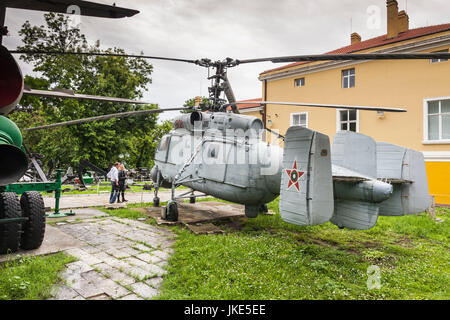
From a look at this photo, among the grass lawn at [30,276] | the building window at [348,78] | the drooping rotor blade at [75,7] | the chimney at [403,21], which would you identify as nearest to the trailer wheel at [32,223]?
the grass lawn at [30,276]

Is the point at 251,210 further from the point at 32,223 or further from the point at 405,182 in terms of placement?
the point at 32,223

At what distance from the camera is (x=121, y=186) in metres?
11.3

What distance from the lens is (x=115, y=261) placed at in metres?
4.57

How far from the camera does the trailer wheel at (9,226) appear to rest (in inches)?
169

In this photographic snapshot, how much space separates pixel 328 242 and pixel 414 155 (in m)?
2.53

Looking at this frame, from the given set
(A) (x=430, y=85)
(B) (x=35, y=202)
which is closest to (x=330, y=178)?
(B) (x=35, y=202)

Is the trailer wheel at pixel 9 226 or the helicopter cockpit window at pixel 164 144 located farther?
the helicopter cockpit window at pixel 164 144

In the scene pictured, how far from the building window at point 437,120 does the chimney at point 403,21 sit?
566 centimetres

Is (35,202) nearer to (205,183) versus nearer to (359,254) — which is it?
(205,183)

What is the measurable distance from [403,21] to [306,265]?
56.4 feet

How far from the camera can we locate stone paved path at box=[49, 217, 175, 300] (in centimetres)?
351

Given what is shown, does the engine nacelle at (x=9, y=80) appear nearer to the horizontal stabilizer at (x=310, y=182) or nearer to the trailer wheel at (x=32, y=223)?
Result: the trailer wheel at (x=32, y=223)

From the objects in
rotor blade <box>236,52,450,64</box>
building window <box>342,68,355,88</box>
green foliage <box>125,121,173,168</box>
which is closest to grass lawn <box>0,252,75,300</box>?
rotor blade <box>236,52,450,64</box>

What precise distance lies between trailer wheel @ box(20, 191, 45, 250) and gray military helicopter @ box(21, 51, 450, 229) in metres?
3.16
